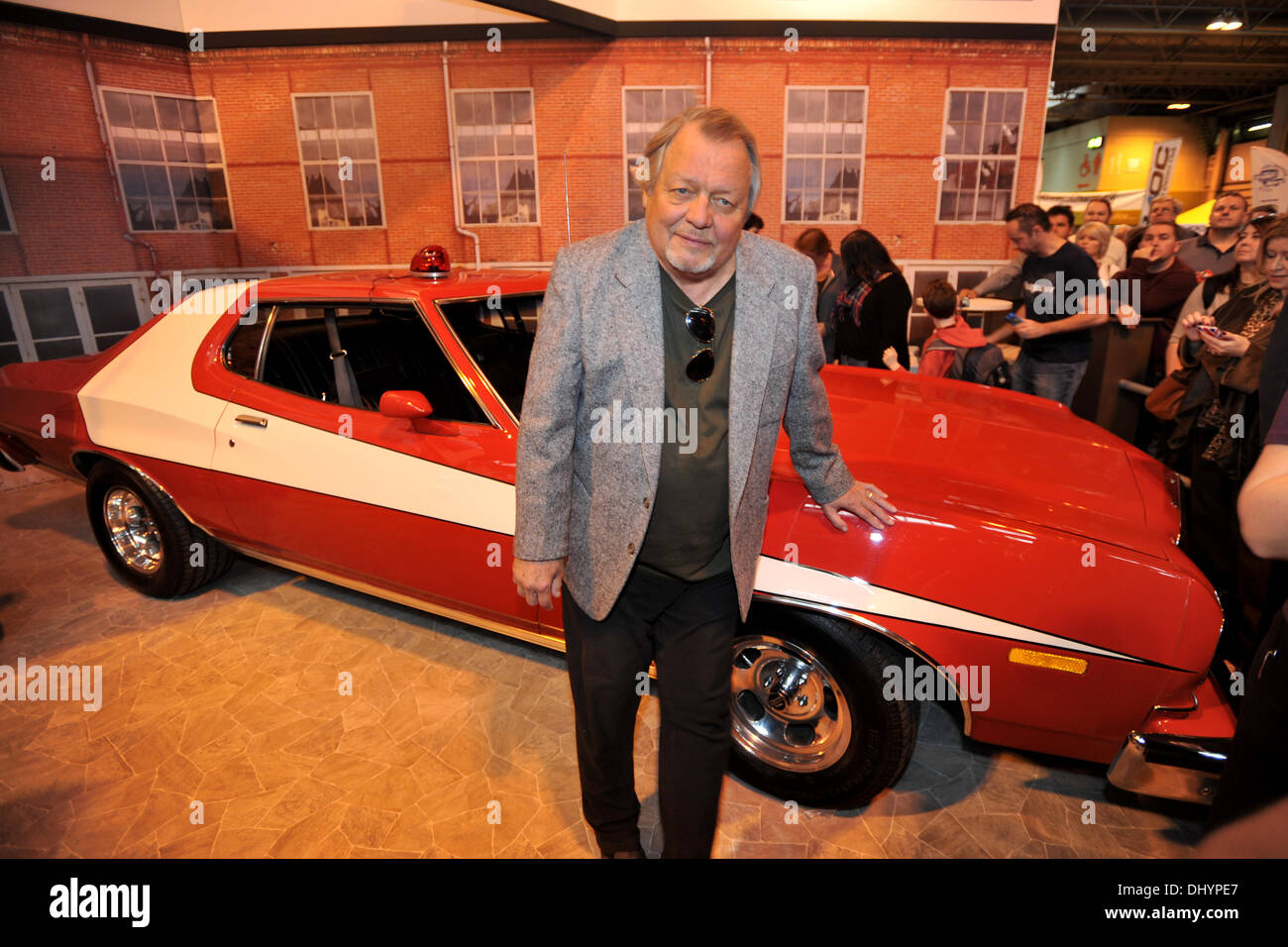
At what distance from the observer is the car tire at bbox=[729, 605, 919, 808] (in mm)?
2064

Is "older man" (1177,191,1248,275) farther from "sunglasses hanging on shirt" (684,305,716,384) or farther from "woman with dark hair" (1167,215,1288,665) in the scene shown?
"sunglasses hanging on shirt" (684,305,716,384)

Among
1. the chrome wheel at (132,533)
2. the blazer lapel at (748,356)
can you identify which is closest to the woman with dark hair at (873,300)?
the blazer lapel at (748,356)

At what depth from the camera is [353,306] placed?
294 cm

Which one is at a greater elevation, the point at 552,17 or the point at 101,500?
the point at 552,17

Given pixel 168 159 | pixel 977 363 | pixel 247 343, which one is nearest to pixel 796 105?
pixel 977 363

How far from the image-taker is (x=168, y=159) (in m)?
10.5

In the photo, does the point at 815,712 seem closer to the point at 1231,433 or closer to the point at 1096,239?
the point at 1231,433

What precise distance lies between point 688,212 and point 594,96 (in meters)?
10.6

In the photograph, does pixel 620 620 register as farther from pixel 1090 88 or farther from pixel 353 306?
pixel 1090 88

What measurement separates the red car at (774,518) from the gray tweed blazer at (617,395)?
0.66 meters

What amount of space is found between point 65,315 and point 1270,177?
1382 centimetres

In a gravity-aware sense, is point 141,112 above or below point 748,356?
above

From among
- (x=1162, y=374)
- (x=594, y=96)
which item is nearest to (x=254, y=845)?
(x=1162, y=374)

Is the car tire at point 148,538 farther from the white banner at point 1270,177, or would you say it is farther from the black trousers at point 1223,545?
the white banner at point 1270,177
